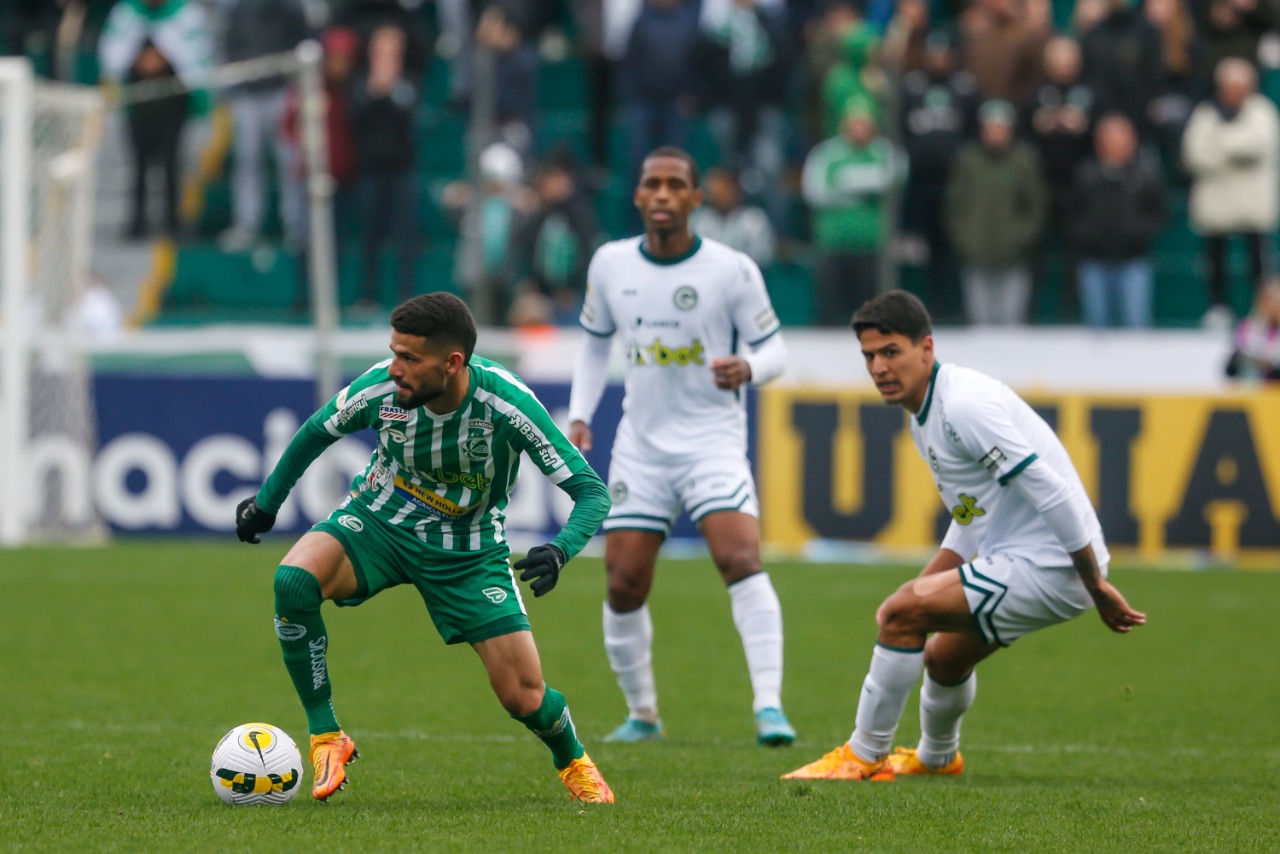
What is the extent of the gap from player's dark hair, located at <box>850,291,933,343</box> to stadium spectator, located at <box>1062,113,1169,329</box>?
34.9 ft

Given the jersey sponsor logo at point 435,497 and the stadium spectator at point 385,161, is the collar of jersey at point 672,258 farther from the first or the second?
the stadium spectator at point 385,161

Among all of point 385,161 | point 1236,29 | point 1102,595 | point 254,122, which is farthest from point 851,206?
point 1102,595

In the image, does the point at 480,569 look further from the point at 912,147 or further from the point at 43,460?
the point at 912,147

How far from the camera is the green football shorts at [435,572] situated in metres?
6.39

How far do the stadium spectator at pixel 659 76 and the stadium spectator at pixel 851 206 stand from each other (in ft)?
5.13

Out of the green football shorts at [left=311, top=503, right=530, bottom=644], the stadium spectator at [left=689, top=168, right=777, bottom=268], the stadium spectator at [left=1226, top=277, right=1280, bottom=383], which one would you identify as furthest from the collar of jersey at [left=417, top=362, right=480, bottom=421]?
the stadium spectator at [left=689, top=168, right=777, bottom=268]

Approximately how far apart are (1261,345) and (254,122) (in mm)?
10032

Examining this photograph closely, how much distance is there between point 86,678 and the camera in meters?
9.62

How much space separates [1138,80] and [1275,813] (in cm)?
1251

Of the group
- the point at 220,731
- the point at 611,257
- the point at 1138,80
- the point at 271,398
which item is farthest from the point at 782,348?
the point at 1138,80

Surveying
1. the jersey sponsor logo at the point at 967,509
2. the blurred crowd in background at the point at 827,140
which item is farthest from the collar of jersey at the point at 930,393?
the blurred crowd in background at the point at 827,140

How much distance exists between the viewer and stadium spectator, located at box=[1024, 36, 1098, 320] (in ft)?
56.0

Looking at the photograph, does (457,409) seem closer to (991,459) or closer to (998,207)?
(991,459)

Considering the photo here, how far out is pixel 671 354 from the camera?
8.48m
